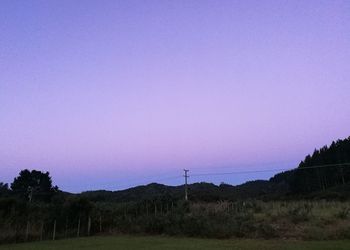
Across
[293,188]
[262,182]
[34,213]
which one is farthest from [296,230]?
[262,182]

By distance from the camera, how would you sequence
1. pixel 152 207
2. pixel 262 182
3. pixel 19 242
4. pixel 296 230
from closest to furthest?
1. pixel 296 230
2. pixel 19 242
3. pixel 152 207
4. pixel 262 182

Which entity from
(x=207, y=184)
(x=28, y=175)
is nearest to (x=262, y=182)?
(x=207, y=184)

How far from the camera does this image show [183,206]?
38.8 m

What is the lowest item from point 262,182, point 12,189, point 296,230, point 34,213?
point 296,230

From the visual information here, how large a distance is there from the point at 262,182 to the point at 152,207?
364 ft

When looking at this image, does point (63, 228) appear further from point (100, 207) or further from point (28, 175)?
Result: point (28, 175)

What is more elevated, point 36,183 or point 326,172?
point 326,172

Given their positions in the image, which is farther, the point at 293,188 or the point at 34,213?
the point at 293,188

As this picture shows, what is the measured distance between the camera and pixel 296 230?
91.8ft

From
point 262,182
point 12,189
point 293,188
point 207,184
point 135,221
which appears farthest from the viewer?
point 262,182

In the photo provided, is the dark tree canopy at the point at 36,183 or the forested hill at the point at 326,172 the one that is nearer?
the dark tree canopy at the point at 36,183

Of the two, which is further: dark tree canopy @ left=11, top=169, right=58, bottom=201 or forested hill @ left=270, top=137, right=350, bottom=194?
forested hill @ left=270, top=137, right=350, bottom=194

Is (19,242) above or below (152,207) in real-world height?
below

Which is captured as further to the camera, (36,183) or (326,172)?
(326,172)
